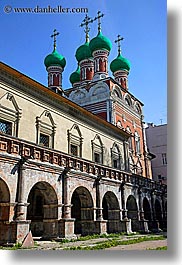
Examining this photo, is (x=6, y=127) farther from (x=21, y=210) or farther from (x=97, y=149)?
(x=97, y=149)

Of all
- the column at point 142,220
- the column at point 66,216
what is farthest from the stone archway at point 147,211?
the column at point 66,216

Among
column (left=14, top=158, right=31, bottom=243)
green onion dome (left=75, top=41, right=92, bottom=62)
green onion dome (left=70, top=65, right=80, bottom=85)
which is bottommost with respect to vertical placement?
column (left=14, top=158, right=31, bottom=243)

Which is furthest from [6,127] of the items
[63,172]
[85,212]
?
[85,212]

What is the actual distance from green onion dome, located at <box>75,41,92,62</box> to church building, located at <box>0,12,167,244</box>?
4854 mm

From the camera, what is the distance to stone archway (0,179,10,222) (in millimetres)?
8656

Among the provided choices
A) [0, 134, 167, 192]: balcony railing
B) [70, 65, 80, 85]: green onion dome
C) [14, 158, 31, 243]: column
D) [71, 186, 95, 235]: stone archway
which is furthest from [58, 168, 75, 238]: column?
[70, 65, 80, 85]: green onion dome

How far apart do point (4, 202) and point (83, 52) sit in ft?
61.9

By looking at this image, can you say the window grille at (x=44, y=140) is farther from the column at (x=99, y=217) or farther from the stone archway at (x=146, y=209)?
the stone archway at (x=146, y=209)

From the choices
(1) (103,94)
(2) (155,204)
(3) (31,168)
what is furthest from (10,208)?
(1) (103,94)

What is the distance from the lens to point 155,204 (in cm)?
1655

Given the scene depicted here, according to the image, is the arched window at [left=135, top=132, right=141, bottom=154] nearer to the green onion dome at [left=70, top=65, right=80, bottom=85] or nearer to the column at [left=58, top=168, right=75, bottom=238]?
the green onion dome at [left=70, top=65, right=80, bottom=85]

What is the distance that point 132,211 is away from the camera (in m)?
14.7

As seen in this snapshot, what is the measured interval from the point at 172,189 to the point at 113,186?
235 inches

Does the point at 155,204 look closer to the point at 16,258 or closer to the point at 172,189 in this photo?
the point at 172,189
